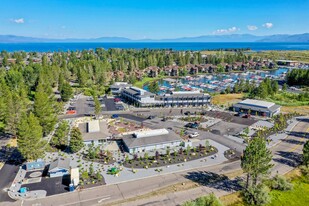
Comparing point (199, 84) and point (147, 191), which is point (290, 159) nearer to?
point (147, 191)

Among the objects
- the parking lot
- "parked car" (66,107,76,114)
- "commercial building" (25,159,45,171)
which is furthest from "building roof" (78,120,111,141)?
"parked car" (66,107,76,114)

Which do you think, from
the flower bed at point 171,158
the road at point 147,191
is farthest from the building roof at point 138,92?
the road at point 147,191

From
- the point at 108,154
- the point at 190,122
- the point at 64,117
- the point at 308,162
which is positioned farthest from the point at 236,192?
the point at 64,117

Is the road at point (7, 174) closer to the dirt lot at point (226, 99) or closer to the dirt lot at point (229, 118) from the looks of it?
the dirt lot at point (229, 118)

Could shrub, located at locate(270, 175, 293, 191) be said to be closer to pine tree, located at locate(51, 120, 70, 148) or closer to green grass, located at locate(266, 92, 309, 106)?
pine tree, located at locate(51, 120, 70, 148)

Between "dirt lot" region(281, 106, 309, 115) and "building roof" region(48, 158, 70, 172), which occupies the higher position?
"dirt lot" region(281, 106, 309, 115)

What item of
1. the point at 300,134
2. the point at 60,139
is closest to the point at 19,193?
the point at 60,139
